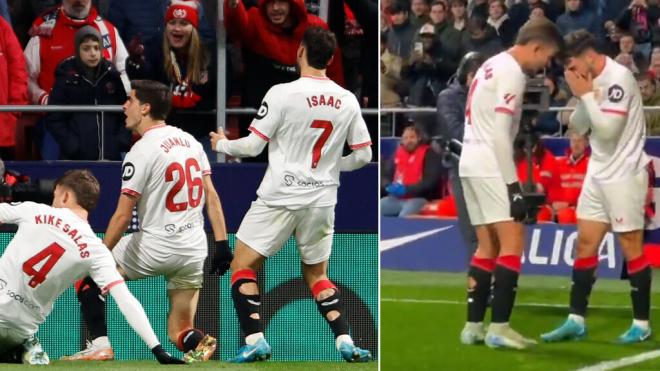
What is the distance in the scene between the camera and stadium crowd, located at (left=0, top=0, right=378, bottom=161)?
26.8 feet

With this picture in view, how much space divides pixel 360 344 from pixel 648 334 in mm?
3715

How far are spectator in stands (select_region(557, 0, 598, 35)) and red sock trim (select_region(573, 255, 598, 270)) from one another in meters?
0.75

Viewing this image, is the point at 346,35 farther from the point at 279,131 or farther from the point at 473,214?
the point at 473,214

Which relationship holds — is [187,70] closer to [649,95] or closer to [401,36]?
[401,36]

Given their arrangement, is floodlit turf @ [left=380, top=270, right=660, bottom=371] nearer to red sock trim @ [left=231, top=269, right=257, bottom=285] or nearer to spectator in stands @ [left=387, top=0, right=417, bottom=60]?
spectator in stands @ [left=387, top=0, right=417, bottom=60]

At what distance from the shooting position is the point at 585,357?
4.52 metres

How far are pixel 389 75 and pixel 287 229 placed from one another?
249 centimetres

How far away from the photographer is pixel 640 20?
4.52 meters

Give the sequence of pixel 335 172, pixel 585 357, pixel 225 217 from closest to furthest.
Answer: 1. pixel 585 357
2. pixel 335 172
3. pixel 225 217

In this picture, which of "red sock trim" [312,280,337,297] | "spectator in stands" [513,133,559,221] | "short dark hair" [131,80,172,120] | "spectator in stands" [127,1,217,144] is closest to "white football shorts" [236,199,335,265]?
"red sock trim" [312,280,337,297]

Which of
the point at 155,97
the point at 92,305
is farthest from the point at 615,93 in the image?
the point at 92,305

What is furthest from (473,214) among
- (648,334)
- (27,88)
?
(27,88)

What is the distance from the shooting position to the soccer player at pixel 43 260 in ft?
21.5

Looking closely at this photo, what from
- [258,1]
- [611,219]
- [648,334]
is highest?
[258,1]
